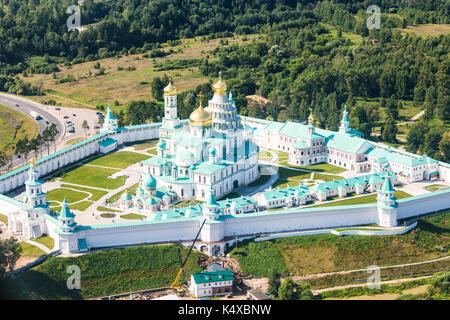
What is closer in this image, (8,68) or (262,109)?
(262,109)

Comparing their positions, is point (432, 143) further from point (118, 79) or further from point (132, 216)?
point (118, 79)

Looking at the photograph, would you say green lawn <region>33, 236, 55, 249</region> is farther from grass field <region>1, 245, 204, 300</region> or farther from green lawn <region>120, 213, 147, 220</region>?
green lawn <region>120, 213, 147, 220</region>

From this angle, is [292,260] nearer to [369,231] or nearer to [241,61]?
[369,231]

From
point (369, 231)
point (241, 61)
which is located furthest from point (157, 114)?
point (369, 231)

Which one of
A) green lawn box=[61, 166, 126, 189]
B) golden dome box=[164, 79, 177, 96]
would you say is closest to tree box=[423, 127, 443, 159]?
golden dome box=[164, 79, 177, 96]

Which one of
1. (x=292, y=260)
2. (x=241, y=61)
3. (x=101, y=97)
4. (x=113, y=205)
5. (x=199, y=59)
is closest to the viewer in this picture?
(x=292, y=260)

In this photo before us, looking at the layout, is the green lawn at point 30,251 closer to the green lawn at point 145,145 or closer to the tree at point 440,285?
the green lawn at point 145,145
